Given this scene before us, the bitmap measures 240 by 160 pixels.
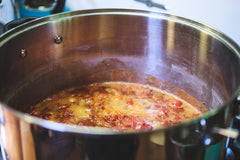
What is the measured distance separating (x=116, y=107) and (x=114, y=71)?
27 cm

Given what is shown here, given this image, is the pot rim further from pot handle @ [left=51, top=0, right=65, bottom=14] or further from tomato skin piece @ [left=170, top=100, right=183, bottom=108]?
pot handle @ [left=51, top=0, right=65, bottom=14]

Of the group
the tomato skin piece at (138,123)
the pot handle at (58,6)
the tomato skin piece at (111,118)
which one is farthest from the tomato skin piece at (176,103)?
the pot handle at (58,6)

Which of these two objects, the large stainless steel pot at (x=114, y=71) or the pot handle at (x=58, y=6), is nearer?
the large stainless steel pot at (x=114, y=71)

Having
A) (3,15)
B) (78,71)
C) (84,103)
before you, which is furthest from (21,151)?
(3,15)

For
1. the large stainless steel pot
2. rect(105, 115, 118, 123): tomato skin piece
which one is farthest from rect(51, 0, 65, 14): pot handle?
rect(105, 115, 118, 123): tomato skin piece

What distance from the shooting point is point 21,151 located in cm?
94

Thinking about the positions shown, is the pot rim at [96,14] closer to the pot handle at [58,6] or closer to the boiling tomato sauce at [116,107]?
the boiling tomato sauce at [116,107]

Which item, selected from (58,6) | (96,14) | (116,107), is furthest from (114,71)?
(58,6)

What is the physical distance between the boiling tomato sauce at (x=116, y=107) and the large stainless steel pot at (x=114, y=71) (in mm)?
54

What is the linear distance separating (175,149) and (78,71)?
973 mm

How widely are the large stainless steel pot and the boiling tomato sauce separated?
0.05 m

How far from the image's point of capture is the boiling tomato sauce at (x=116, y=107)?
4.94 ft

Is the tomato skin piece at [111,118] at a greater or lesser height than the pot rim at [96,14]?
lesser

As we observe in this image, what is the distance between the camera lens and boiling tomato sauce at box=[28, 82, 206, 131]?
59.3 inches
